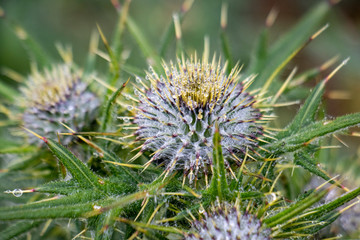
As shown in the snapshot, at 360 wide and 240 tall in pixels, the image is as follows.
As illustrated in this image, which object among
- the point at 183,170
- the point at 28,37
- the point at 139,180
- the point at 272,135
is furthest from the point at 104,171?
the point at 28,37

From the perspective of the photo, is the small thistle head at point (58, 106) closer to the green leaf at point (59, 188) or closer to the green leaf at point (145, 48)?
the green leaf at point (145, 48)

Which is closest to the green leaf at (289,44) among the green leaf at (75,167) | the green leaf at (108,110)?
the green leaf at (108,110)

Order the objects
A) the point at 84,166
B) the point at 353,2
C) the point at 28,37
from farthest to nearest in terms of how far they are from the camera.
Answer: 1. the point at 353,2
2. the point at 28,37
3. the point at 84,166

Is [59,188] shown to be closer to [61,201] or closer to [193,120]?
[61,201]

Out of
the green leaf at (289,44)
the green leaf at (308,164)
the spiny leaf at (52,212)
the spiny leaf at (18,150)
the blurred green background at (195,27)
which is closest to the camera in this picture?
the spiny leaf at (52,212)

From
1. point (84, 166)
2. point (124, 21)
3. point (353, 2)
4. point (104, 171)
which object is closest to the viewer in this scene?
point (84, 166)

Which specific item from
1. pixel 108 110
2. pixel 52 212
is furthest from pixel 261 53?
pixel 52 212

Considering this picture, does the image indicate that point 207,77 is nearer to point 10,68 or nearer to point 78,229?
point 78,229
